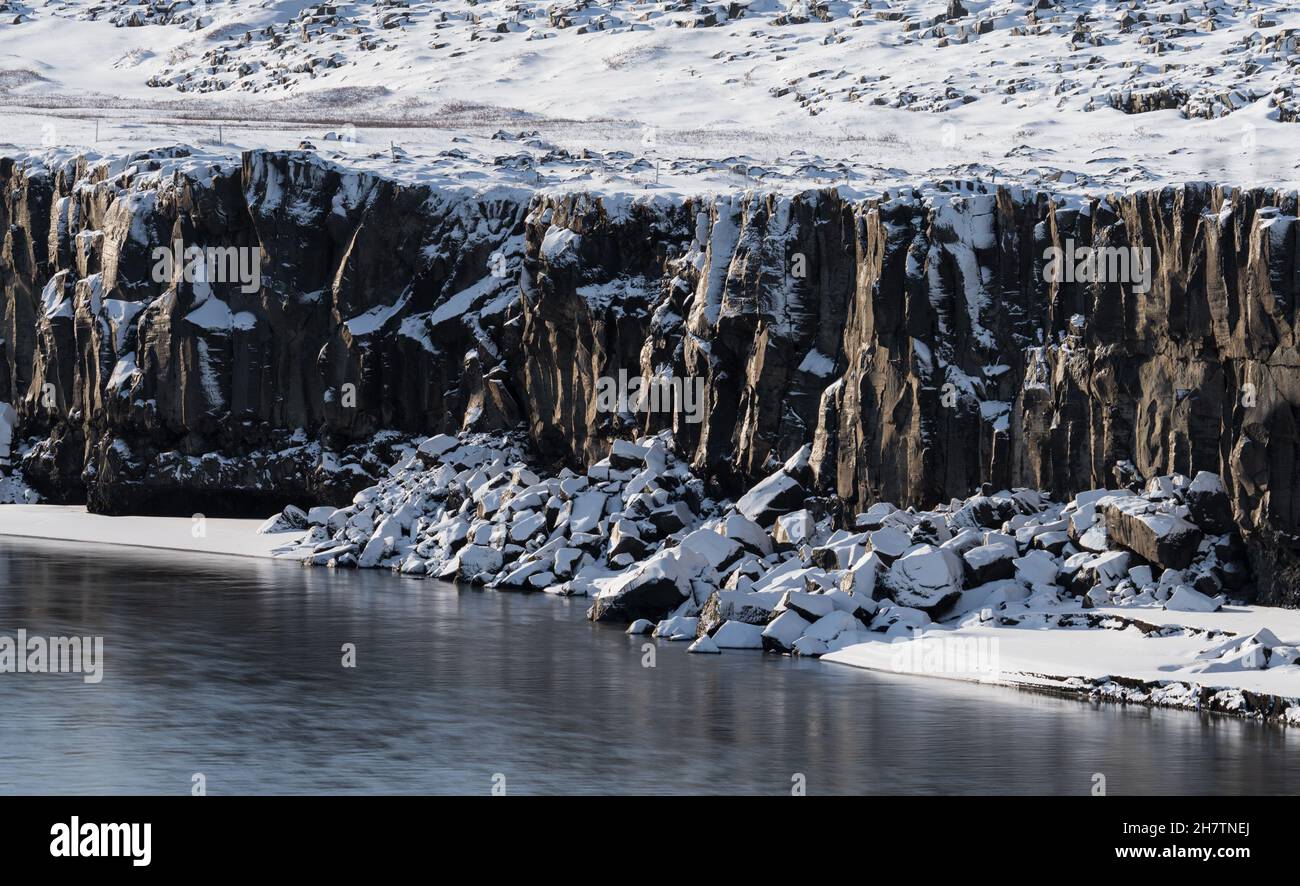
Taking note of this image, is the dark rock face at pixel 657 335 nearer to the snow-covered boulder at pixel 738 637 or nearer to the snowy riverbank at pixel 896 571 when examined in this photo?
the snowy riverbank at pixel 896 571

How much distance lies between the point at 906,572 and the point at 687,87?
57771 millimetres

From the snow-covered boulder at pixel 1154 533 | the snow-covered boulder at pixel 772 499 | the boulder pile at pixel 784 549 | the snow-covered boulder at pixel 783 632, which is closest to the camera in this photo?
the snow-covered boulder at pixel 783 632

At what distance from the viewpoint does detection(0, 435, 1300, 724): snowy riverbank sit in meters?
39.2

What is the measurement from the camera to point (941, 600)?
4394 cm

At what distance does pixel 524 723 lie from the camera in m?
34.2

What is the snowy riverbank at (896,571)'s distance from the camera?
39.2m

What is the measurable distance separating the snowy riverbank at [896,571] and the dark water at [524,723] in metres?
1.52

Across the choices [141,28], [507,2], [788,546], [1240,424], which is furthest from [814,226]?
[141,28]

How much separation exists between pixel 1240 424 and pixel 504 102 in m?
60.2

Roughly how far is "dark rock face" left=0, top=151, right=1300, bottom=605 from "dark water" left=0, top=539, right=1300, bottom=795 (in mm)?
13360

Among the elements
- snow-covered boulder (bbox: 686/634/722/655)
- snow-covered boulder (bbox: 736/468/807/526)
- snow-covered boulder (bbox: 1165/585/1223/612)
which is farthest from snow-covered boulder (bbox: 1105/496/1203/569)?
snow-covered boulder (bbox: 686/634/722/655)

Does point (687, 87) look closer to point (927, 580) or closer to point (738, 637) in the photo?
point (927, 580)

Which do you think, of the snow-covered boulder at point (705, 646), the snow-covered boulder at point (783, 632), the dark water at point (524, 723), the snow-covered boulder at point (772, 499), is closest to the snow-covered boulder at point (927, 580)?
the snow-covered boulder at point (783, 632)

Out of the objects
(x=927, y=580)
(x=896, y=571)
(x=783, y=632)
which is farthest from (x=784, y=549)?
(x=783, y=632)
